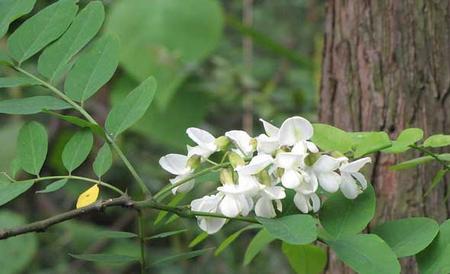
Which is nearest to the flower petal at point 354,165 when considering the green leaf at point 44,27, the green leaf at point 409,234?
the green leaf at point 409,234

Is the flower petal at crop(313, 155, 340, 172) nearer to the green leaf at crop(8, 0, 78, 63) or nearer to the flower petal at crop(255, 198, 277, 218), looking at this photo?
the flower petal at crop(255, 198, 277, 218)

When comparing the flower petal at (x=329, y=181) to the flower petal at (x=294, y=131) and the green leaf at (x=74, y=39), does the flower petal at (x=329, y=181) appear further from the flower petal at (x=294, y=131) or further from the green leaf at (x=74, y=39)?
the green leaf at (x=74, y=39)

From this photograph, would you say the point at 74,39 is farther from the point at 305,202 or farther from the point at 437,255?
the point at 437,255

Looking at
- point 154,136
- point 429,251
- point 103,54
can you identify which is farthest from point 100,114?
point 429,251

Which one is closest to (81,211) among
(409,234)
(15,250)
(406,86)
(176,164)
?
(176,164)

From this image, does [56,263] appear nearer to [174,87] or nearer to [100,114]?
[100,114]

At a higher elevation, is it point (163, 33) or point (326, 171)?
point (326, 171)
